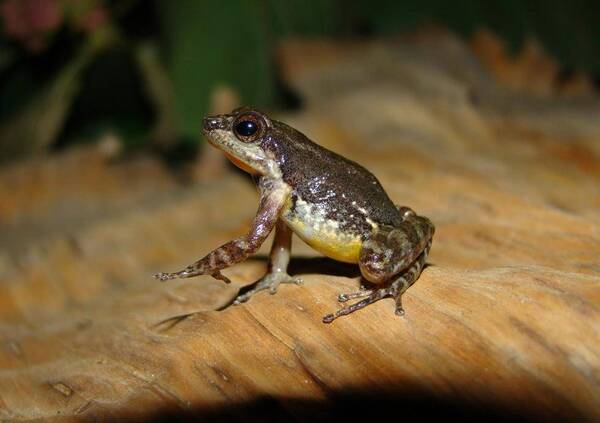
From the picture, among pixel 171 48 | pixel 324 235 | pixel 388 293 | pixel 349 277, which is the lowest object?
pixel 349 277

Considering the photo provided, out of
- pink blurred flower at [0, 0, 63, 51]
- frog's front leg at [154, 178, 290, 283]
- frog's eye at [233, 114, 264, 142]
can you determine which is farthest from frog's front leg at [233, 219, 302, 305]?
pink blurred flower at [0, 0, 63, 51]

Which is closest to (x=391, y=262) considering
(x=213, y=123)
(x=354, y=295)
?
(x=354, y=295)

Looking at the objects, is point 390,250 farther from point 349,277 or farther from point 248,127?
point 248,127

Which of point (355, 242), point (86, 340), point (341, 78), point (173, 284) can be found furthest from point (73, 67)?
point (355, 242)

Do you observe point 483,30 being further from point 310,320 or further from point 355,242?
point 310,320

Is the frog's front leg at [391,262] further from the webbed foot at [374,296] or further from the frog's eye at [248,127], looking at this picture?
the frog's eye at [248,127]

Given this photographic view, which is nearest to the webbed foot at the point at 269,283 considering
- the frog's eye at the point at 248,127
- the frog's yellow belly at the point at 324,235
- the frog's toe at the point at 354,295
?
the frog's yellow belly at the point at 324,235
